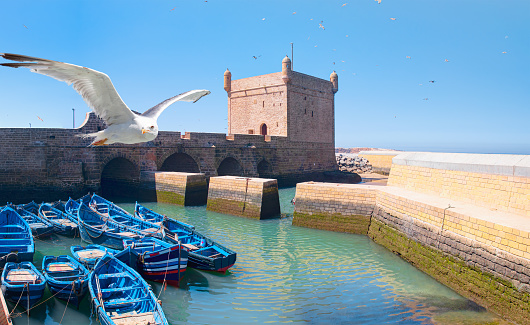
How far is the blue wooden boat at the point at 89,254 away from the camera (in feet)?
32.0

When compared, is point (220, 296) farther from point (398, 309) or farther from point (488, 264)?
point (488, 264)

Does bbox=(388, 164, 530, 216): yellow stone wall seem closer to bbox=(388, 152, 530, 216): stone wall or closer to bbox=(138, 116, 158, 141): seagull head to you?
bbox=(388, 152, 530, 216): stone wall

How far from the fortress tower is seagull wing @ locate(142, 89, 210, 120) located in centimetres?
2448

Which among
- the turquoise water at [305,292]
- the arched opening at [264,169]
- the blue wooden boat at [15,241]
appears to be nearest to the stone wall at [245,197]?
the turquoise water at [305,292]

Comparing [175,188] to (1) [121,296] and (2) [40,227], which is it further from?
(1) [121,296]

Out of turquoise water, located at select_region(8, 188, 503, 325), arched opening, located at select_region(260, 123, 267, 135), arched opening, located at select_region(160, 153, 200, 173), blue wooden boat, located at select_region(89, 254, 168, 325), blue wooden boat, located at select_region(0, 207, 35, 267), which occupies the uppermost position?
arched opening, located at select_region(260, 123, 267, 135)

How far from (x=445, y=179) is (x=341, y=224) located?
4224 mm

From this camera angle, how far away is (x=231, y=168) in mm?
30234

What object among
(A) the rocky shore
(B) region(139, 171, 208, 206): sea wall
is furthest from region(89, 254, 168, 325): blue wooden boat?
(A) the rocky shore


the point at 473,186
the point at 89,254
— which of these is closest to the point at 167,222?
the point at 89,254

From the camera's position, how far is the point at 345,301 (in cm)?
868

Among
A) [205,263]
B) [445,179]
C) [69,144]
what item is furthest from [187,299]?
[69,144]

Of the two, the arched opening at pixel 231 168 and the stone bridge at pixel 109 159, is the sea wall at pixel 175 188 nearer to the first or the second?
the stone bridge at pixel 109 159

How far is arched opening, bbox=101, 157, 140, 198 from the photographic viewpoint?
23812 millimetres
